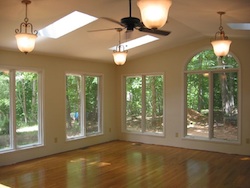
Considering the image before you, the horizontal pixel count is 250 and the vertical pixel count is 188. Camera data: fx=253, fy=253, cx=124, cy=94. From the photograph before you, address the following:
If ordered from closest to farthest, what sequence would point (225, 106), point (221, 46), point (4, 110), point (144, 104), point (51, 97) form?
point (221, 46), point (4, 110), point (51, 97), point (225, 106), point (144, 104)

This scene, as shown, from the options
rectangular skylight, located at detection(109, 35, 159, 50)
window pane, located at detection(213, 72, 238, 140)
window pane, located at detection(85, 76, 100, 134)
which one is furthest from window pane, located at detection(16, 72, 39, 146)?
window pane, located at detection(213, 72, 238, 140)

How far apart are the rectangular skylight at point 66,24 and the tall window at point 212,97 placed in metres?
3.33

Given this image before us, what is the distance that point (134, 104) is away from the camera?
7.82 m

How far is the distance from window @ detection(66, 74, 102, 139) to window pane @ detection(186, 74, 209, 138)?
2.59 meters

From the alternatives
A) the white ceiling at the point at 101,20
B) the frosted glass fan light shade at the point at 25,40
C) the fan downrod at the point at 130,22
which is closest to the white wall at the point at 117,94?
the white ceiling at the point at 101,20

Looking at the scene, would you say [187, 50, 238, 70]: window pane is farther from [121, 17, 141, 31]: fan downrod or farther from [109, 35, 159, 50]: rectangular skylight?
[121, 17, 141, 31]: fan downrod

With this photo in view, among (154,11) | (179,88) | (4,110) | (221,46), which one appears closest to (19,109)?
(4,110)

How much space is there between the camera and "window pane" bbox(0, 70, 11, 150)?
5.25m

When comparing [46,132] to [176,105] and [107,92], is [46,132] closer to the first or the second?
[107,92]

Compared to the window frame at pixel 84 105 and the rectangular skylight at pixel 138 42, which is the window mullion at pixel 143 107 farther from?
the rectangular skylight at pixel 138 42

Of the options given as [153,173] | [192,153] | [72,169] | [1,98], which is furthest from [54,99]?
[192,153]

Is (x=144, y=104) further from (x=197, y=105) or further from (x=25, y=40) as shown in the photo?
(x=25, y=40)

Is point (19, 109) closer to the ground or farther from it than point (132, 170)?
farther from it

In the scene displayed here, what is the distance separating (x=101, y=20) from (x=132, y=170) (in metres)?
2.82
